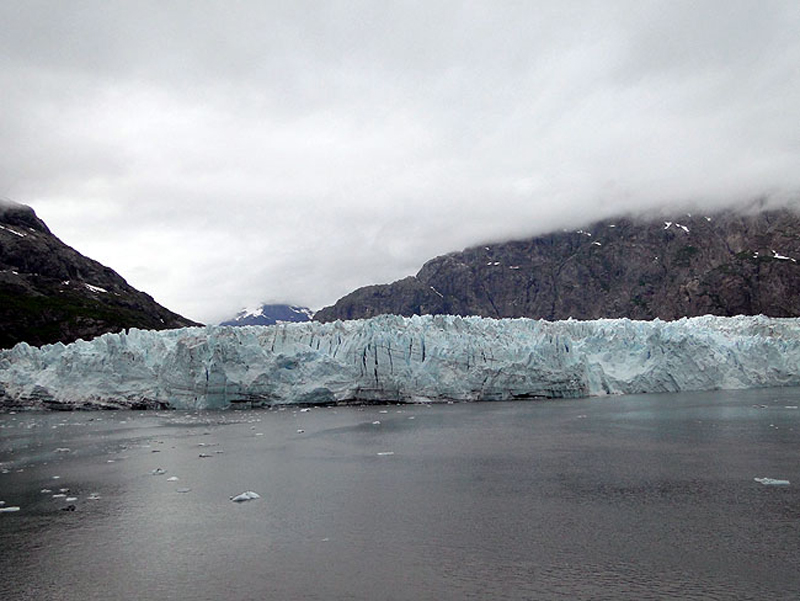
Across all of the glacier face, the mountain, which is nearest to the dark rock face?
the mountain

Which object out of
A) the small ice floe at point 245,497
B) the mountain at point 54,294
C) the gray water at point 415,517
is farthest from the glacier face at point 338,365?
the mountain at point 54,294

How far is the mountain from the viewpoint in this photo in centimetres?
6044

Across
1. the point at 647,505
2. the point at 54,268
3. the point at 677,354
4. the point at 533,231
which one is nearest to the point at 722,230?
the point at 533,231

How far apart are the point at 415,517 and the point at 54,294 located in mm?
71533

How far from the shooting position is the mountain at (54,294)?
198ft

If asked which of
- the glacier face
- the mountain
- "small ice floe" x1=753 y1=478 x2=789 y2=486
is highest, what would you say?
the mountain

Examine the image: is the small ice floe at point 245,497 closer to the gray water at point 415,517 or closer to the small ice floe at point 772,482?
the gray water at point 415,517

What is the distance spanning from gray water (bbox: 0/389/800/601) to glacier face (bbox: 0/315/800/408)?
10368 millimetres

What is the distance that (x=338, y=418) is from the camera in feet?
76.7

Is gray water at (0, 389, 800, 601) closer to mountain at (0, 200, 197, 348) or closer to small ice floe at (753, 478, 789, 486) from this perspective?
small ice floe at (753, 478, 789, 486)

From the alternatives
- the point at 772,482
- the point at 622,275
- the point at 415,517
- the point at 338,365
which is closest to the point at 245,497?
the point at 415,517

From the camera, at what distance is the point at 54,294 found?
6944 cm

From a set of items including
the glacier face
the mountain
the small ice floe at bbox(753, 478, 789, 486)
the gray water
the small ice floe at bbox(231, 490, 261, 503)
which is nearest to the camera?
the gray water

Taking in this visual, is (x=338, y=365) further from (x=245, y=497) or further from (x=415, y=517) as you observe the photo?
(x=415, y=517)
